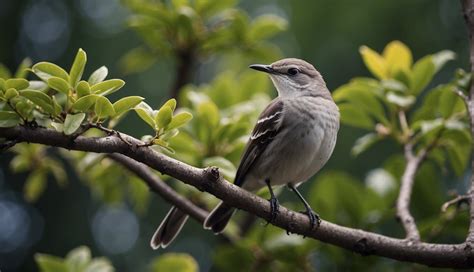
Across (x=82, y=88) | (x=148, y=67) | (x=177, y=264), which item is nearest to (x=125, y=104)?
(x=82, y=88)

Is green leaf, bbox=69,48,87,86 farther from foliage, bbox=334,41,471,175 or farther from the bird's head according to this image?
the bird's head

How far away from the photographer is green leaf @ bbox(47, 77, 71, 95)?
3162 mm

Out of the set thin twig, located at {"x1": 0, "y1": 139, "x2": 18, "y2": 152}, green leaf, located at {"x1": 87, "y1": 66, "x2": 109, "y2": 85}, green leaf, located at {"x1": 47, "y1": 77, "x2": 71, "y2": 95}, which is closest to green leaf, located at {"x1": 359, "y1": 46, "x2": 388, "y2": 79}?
green leaf, located at {"x1": 87, "y1": 66, "x2": 109, "y2": 85}

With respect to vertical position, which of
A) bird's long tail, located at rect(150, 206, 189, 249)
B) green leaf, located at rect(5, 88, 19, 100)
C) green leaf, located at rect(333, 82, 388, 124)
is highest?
green leaf, located at rect(5, 88, 19, 100)

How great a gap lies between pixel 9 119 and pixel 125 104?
21.6 inches

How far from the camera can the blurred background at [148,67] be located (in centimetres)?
720

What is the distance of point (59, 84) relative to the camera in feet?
10.4

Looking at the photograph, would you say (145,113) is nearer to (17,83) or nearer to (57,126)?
(57,126)

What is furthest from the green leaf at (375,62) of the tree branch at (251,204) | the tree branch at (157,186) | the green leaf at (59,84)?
the green leaf at (59,84)

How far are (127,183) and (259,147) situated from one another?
120cm

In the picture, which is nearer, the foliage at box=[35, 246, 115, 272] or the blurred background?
the foliage at box=[35, 246, 115, 272]

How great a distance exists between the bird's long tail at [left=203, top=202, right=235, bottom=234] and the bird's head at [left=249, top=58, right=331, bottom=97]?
1309mm

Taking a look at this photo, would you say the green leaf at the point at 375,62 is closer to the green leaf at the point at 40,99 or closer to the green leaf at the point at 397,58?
the green leaf at the point at 397,58

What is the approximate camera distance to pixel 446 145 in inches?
179
